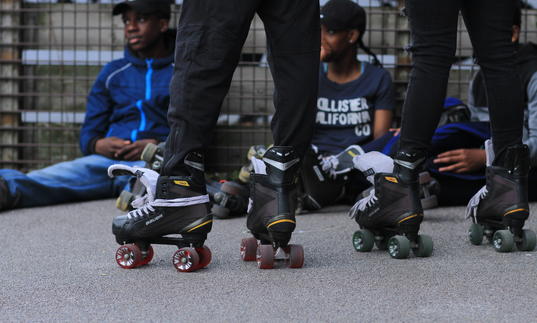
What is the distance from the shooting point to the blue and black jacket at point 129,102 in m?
4.24

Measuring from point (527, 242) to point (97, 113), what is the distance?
280 centimetres

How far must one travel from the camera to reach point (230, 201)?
11.3ft

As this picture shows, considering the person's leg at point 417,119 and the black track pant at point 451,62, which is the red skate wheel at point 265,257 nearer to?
the person's leg at point 417,119

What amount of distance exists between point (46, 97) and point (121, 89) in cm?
80

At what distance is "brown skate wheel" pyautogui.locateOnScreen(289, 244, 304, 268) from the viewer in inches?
83.8

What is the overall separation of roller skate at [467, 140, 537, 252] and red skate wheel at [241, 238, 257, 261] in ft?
2.66

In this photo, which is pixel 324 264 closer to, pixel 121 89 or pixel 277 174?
pixel 277 174

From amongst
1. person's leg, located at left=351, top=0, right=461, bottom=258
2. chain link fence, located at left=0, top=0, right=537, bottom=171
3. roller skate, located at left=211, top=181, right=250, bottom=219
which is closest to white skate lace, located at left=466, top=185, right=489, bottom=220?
person's leg, located at left=351, top=0, right=461, bottom=258

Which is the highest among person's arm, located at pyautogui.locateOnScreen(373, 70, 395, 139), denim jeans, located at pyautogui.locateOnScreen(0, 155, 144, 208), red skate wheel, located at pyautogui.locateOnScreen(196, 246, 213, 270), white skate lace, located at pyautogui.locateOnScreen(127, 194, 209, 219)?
person's arm, located at pyautogui.locateOnScreen(373, 70, 395, 139)

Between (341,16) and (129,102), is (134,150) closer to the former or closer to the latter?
(129,102)

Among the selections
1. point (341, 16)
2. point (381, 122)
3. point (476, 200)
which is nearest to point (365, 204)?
point (476, 200)

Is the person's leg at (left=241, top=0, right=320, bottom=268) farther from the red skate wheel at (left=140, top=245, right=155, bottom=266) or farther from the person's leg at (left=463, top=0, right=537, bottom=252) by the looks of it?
the person's leg at (left=463, top=0, right=537, bottom=252)

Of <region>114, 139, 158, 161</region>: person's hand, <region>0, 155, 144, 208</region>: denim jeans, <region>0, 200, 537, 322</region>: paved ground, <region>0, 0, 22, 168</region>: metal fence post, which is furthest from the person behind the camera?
<region>0, 0, 22, 168</region>: metal fence post

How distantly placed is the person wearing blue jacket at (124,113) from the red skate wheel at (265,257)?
205cm
